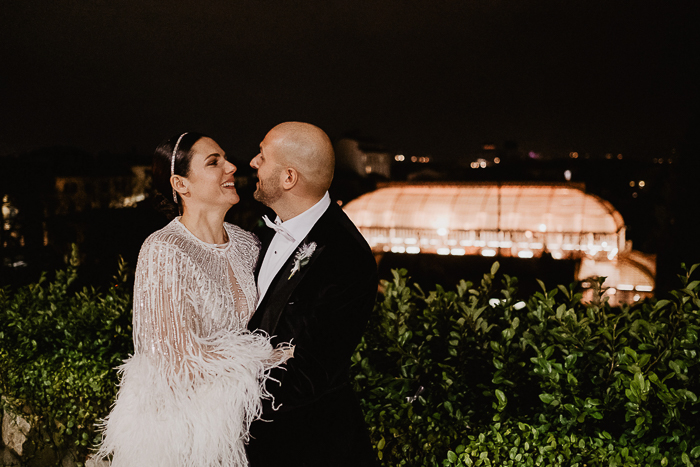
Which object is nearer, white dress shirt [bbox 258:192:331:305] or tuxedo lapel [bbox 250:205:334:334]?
tuxedo lapel [bbox 250:205:334:334]

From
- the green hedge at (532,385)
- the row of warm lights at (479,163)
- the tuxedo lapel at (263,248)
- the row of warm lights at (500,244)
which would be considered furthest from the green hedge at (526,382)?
the row of warm lights at (479,163)

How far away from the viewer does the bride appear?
1518 millimetres

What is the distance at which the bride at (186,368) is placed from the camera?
1.52 metres

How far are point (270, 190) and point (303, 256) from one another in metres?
0.30

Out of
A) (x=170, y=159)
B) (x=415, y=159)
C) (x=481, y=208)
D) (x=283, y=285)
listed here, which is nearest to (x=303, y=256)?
(x=283, y=285)

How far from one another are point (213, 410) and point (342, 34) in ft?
12.9

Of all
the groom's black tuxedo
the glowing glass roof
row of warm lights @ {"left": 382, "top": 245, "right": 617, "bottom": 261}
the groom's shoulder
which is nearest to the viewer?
the groom's black tuxedo

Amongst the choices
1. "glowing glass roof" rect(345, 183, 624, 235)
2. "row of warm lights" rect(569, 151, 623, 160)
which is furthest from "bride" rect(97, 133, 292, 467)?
"row of warm lights" rect(569, 151, 623, 160)

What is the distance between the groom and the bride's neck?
0.38 meters

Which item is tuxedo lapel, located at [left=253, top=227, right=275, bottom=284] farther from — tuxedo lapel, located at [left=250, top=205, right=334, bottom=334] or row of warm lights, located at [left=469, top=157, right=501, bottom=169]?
row of warm lights, located at [left=469, top=157, right=501, bottom=169]

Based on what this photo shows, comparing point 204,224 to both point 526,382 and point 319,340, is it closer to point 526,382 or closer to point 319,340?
point 319,340

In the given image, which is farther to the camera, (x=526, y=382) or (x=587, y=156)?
(x=587, y=156)

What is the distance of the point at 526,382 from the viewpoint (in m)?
2.19

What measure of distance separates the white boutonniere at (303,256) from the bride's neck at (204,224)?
1.81 ft
